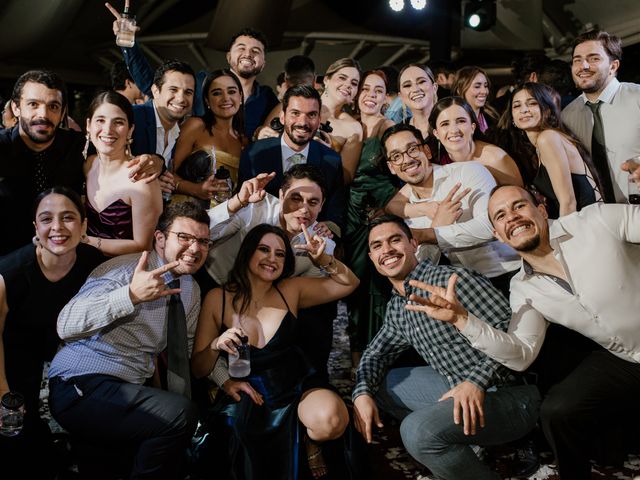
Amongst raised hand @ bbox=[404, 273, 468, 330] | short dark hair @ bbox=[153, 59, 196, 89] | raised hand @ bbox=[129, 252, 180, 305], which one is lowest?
raised hand @ bbox=[404, 273, 468, 330]

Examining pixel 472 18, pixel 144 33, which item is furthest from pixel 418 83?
pixel 144 33

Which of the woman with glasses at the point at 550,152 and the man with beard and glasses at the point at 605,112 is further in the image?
the man with beard and glasses at the point at 605,112

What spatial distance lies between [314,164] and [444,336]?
115cm

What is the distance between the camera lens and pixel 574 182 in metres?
3.18

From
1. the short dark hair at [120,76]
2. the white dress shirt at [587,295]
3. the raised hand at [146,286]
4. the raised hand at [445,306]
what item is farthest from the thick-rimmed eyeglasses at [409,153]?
the short dark hair at [120,76]

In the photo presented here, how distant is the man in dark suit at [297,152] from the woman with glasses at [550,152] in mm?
934

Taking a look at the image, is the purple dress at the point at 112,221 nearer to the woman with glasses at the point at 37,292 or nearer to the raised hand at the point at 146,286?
the woman with glasses at the point at 37,292

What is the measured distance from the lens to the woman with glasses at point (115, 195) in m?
2.82

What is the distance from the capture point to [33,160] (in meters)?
2.86

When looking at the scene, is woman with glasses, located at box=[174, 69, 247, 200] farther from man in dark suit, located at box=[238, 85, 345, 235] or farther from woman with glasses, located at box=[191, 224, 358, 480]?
woman with glasses, located at box=[191, 224, 358, 480]

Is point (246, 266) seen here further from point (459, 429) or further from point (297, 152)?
point (459, 429)

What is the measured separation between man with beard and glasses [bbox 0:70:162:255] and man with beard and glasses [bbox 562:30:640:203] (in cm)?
222

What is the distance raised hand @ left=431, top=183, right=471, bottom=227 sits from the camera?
2967 mm

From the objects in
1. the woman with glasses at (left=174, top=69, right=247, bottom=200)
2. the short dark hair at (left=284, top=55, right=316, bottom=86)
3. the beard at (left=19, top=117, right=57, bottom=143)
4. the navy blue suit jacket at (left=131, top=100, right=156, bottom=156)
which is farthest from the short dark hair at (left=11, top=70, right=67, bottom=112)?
the short dark hair at (left=284, top=55, right=316, bottom=86)
